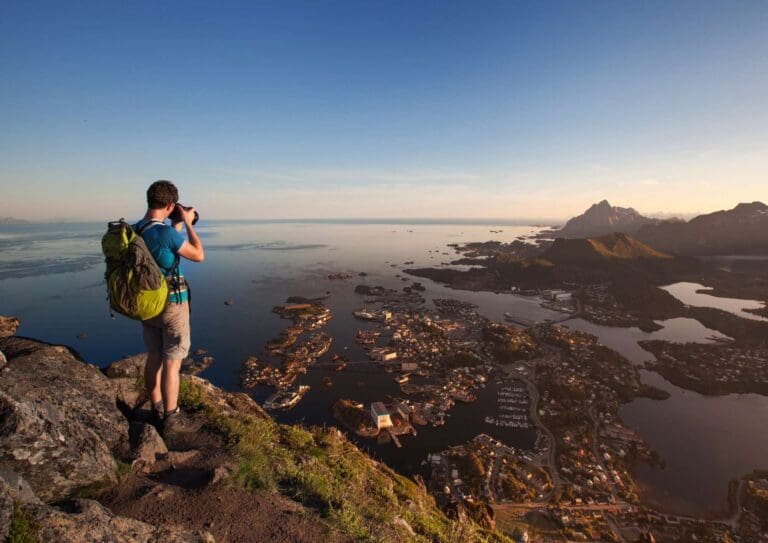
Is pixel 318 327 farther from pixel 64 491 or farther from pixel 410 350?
pixel 64 491

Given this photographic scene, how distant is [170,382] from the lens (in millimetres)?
4742

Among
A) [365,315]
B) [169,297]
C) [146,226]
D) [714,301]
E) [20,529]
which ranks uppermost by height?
[146,226]

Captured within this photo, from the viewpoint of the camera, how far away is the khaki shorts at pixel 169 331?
14.4 ft

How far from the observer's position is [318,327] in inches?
1709

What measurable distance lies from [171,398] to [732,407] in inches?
1786

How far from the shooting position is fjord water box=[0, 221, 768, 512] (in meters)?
21.9

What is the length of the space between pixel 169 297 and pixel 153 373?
55.2 inches

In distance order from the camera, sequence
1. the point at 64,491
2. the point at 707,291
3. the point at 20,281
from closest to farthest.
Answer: the point at 64,491, the point at 20,281, the point at 707,291

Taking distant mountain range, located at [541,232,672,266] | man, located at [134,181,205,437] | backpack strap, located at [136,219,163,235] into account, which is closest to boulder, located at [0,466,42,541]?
man, located at [134,181,205,437]

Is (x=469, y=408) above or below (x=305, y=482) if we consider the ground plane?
below

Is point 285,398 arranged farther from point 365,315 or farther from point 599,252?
point 599,252

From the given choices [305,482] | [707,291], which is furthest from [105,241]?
[707,291]

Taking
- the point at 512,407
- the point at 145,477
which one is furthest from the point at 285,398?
the point at 145,477

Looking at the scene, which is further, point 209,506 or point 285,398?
point 285,398
